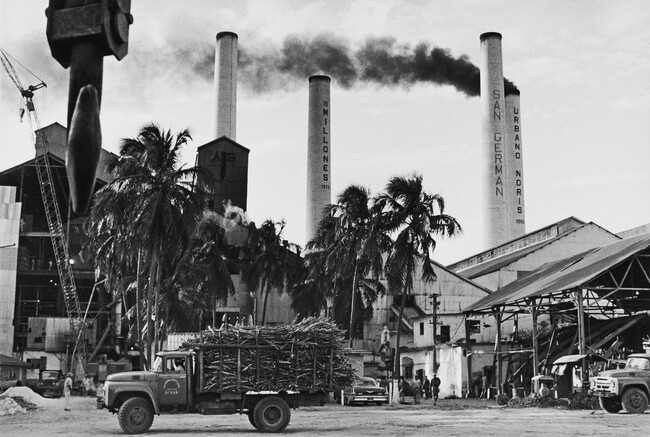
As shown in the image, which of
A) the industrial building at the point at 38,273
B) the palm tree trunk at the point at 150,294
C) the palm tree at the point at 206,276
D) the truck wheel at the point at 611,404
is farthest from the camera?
the industrial building at the point at 38,273

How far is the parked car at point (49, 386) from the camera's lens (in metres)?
52.7

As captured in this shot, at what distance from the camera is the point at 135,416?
2227 centimetres

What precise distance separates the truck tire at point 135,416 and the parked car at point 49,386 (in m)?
32.8

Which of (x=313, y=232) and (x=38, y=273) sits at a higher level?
(x=313, y=232)

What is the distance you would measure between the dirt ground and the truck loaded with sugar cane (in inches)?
28.0

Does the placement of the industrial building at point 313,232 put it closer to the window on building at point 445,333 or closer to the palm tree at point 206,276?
the window on building at point 445,333

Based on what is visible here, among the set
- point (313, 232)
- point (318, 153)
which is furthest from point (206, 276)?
point (318, 153)

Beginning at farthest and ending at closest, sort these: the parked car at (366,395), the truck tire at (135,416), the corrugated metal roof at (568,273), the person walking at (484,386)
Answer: the person walking at (484,386) < the parked car at (366,395) < the corrugated metal roof at (568,273) < the truck tire at (135,416)

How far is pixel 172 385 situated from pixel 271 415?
275 centimetres

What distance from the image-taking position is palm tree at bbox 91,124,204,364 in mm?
43156

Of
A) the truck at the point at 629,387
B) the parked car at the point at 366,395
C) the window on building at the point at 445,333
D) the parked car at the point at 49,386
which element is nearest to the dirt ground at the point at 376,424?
the truck at the point at 629,387

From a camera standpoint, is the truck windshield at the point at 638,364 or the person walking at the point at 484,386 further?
the person walking at the point at 484,386

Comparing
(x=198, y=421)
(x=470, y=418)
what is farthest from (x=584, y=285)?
(x=198, y=421)

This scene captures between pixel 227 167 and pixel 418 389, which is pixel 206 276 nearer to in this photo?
pixel 227 167
